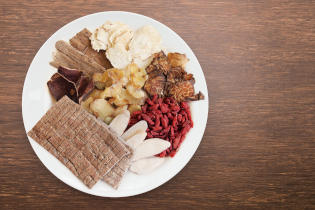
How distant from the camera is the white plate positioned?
181 centimetres

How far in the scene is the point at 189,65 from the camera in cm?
203

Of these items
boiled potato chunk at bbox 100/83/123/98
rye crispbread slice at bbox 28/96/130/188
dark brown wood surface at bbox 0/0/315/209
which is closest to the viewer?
rye crispbread slice at bbox 28/96/130/188

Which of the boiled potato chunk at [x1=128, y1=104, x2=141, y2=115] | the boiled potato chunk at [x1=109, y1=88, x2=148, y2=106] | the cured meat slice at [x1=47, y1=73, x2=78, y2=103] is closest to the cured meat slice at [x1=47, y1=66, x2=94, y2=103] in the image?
the cured meat slice at [x1=47, y1=73, x2=78, y2=103]

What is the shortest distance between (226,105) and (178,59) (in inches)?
28.5

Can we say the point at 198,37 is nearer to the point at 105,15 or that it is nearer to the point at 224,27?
the point at 224,27

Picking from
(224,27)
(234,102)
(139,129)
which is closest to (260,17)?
(224,27)

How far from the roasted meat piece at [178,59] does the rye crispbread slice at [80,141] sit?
0.83m

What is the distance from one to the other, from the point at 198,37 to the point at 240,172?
57.5 inches

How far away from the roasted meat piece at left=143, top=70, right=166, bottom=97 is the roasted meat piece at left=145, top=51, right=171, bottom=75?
1.3 inches

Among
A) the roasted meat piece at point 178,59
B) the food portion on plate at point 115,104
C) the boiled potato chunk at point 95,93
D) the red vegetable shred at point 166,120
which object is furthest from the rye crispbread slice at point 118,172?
the roasted meat piece at point 178,59

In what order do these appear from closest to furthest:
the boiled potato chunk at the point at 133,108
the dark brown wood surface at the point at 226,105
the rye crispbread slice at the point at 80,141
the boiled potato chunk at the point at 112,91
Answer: the rye crispbread slice at the point at 80,141 < the boiled potato chunk at the point at 112,91 < the boiled potato chunk at the point at 133,108 < the dark brown wood surface at the point at 226,105

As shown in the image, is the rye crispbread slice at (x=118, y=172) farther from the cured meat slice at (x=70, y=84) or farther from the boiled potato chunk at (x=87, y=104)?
the cured meat slice at (x=70, y=84)

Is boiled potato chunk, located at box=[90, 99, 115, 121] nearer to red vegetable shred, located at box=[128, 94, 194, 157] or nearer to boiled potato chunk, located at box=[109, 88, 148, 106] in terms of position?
boiled potato chunk, located at box=[109, 88, 148, 106]

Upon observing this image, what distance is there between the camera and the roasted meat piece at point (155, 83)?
1982 mm
